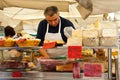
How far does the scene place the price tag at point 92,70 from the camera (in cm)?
205

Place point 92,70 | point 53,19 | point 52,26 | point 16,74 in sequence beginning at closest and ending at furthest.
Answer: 1. point 92,70
2. point 16,74
3. point 53,19
4. point 52,26

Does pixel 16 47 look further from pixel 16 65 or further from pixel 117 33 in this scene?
pixel 117 33

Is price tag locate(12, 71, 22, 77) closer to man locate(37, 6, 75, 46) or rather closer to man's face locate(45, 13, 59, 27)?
man locate(37, 6, 75, 46)

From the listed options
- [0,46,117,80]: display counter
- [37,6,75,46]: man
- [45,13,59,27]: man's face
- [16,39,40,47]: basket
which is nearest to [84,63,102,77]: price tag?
Answer: [0,46,117,80]: display counter

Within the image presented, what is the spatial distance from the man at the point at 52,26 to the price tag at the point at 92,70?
79 centimetres

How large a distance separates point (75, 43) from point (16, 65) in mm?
570

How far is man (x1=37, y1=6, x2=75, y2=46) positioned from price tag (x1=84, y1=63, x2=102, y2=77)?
791 mm

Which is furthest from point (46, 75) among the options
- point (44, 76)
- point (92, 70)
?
point (92, 70)

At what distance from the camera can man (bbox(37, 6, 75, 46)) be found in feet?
9.25

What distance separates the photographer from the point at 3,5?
11.0 ft

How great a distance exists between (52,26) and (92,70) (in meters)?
1.02

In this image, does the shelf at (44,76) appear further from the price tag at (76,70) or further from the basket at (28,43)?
the basket at (28,43)

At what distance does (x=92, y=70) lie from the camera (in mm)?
2070

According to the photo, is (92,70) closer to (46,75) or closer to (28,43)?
(46,75)
